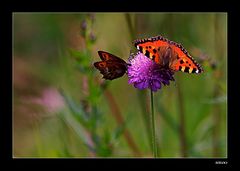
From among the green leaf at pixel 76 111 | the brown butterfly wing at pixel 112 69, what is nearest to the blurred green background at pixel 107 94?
the green leaf at pixel 76 111

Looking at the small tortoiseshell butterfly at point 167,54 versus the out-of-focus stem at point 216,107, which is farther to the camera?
the out-of-focus stem at point 216,107

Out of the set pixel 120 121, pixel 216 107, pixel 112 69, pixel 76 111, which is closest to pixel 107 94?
pixel 120 121

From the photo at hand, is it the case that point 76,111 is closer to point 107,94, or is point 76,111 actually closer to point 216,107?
point 107,94

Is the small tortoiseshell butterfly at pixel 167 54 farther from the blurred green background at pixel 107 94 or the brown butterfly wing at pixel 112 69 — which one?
the blurred green background at pixel 107 94

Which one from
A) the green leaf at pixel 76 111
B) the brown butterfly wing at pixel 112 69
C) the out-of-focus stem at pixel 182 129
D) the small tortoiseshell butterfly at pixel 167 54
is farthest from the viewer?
the out-of-focus stem at pixel 182 129

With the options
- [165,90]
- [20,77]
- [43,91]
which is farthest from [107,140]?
[20,77]

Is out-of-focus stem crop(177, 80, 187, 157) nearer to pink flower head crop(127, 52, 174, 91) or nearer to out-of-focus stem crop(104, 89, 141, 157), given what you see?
out-of-focus stem crop(104, 89, 141, 157)

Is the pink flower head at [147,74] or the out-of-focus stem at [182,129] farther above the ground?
the pink flower head at [147,74]
